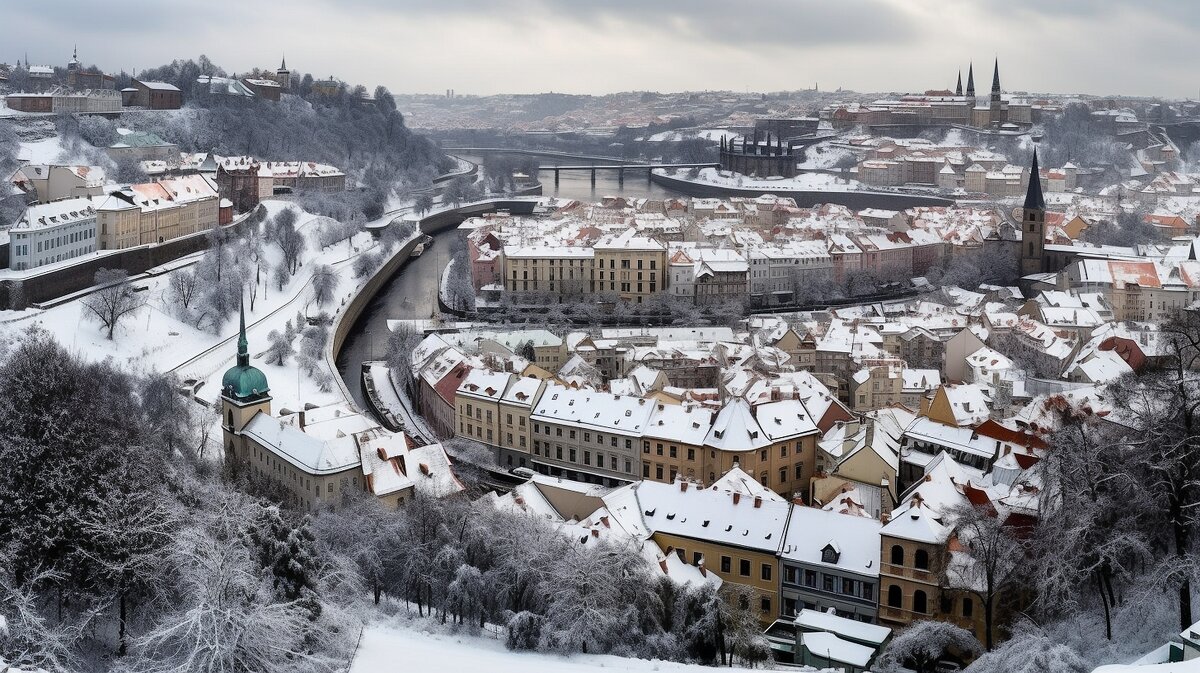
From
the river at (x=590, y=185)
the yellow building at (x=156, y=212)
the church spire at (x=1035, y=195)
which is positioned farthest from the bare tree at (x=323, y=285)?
the river at (x=590, y=185)

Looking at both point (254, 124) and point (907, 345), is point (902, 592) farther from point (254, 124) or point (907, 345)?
point (254, 124)

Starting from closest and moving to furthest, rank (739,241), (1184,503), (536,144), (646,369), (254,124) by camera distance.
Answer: (1184,503)
(646,369)
(739,241)
(254,124)
(536,144)

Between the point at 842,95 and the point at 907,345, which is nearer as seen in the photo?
the point at 907,345

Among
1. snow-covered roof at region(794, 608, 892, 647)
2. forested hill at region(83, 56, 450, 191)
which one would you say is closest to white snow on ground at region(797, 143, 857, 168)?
forested hill at region(83, 56, 450, 191)

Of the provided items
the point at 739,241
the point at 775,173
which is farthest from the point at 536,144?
the point at 739,241

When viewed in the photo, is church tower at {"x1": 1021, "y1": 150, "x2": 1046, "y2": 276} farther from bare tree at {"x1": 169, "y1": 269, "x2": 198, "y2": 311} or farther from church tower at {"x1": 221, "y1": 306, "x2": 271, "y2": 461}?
church tower at {"x1": 221, "y1": 306, "x2": 271, "y2": 461}

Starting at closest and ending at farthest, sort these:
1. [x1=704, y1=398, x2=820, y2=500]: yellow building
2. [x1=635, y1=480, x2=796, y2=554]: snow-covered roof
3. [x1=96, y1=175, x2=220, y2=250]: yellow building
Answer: [x1=635, y1=480, x2=796, y2=554]: snow-covered roof → [x1=704, y1=398, x2=820, y2=500]: yellow building → [x1=96, y1=175, x2=220, y2=250]: yellow building
